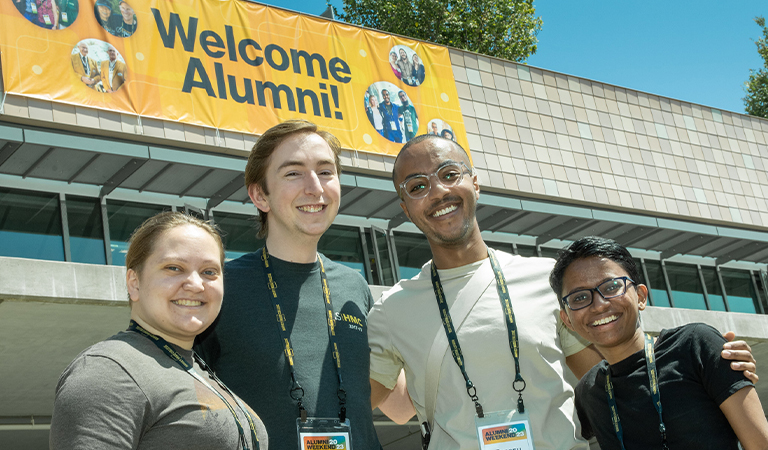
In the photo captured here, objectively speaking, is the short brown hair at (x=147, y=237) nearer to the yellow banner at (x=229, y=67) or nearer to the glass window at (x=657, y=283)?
the yellow banner at (x=229, y=67)

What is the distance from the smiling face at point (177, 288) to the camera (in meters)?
2.66

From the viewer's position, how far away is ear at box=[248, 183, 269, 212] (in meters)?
3.41

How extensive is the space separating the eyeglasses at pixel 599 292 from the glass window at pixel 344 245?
11.7 m

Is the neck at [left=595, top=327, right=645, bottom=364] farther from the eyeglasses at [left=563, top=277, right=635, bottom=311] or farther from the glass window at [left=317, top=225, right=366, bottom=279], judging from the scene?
the glass window at [left=317, top=225, right=366, bottom=279]

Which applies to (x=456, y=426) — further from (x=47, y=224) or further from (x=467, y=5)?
(x=467, y=5)

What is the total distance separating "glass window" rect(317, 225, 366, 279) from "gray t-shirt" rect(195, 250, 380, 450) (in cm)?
1150

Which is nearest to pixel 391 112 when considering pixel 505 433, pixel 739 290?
pixel 505 433

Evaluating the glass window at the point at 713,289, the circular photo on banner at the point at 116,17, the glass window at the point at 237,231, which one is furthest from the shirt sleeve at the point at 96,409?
the glass window at the point at 713,289

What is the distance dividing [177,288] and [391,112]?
12165mm

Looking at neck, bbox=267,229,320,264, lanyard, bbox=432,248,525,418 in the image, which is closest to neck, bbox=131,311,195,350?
neck, bbox=267,229,320,264

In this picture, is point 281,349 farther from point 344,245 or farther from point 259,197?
point 344,245

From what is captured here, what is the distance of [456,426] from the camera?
3.10 m

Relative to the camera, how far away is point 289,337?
304 centimetres

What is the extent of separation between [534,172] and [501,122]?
1.32 metres
